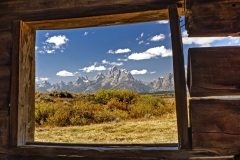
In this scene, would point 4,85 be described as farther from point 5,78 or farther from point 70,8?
point 70,8

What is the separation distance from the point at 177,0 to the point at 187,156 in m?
0.86

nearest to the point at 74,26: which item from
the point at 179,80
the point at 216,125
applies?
the point at 179,80

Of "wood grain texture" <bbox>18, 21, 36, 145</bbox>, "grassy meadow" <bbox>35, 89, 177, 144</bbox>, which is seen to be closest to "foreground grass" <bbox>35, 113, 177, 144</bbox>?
"grassy meadow" <bbox>35, 89, 177, 144</bbox>

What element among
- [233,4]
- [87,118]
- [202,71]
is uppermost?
[233,4]

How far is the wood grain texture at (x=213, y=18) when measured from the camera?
1343 mm

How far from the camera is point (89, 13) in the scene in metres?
1.55

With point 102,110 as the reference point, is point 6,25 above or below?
above

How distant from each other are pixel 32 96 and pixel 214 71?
1206mm

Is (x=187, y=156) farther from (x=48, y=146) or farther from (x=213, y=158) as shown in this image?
(x=48, y=146)

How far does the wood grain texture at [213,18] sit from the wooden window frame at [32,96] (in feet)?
0.29

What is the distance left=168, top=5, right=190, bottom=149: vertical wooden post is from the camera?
4.37 ft

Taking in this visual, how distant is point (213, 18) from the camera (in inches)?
53.4

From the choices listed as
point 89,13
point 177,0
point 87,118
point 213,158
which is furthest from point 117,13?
point 87,118

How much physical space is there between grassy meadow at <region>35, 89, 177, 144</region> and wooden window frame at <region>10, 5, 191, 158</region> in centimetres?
195
